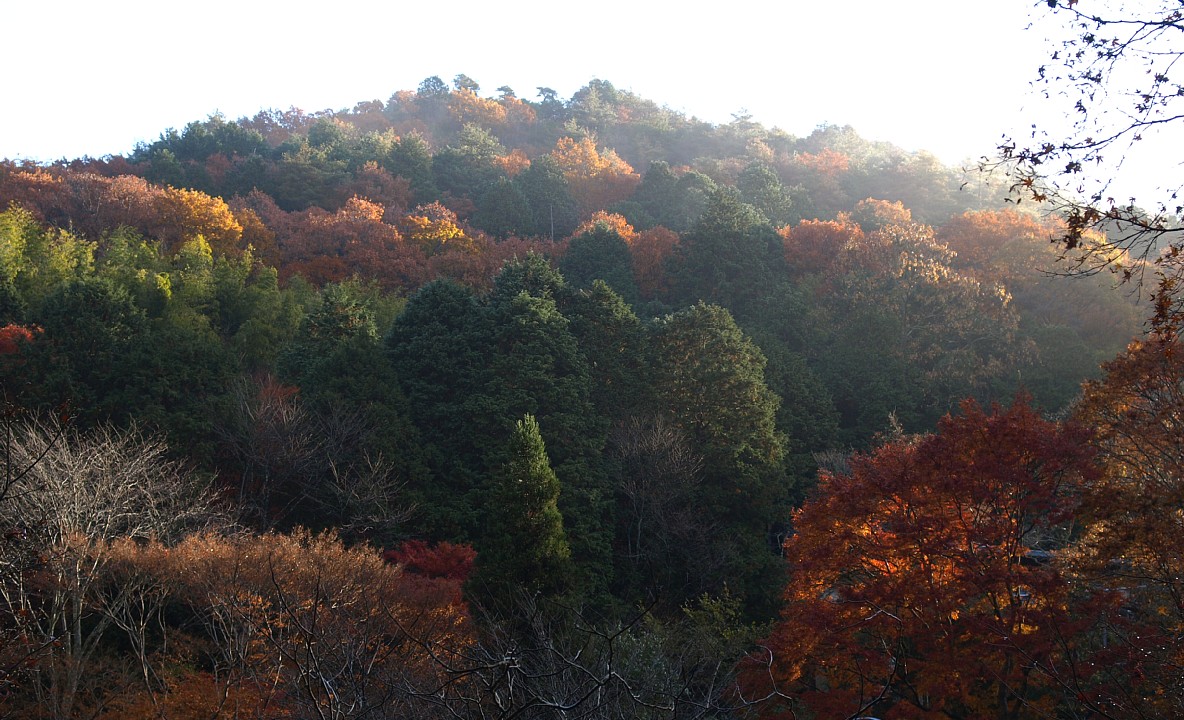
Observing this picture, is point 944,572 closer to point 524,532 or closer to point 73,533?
point 524,532

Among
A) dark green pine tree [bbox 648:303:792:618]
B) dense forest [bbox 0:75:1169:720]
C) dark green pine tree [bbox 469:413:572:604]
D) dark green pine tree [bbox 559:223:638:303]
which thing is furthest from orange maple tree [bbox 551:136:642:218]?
dark green pine tree [bbox 469:413:572:604]

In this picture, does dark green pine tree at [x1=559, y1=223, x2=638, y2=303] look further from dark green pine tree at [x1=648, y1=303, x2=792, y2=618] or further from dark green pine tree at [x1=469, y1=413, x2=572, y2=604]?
dark green pine tree at [x1=469, y1=413, x2=572, y2=604]

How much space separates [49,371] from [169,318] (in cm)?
581

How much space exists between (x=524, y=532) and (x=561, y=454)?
4.70 m

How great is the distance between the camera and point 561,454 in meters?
21.9

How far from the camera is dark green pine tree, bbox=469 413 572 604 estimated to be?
55.0ft

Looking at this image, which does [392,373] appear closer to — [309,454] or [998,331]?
[309,454]

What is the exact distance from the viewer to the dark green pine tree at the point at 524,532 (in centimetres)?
1677

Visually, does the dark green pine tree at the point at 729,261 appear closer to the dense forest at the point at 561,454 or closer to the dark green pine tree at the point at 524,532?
the dense forest at the point at 561,454

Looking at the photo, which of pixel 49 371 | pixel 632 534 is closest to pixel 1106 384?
pixel 632 534

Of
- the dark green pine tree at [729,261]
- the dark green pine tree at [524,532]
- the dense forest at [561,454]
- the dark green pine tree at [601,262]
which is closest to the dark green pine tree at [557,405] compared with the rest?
the dense forest at [561,454]

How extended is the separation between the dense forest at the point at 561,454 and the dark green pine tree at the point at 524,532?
8 cm

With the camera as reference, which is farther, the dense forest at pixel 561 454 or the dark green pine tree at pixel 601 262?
the dark green pine tree at pixel 601 262

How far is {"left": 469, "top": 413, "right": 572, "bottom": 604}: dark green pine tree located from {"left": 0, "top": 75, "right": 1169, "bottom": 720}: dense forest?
8 cm
